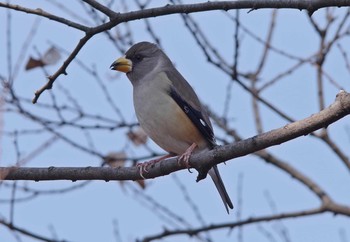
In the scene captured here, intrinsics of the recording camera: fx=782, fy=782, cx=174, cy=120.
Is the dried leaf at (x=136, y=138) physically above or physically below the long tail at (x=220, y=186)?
above

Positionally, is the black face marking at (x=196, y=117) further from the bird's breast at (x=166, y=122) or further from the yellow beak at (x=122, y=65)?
the yellow beak at (x=122, y=65)

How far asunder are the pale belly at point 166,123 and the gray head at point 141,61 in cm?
60

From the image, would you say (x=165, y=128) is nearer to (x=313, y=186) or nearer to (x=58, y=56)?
(x=58, y=56)

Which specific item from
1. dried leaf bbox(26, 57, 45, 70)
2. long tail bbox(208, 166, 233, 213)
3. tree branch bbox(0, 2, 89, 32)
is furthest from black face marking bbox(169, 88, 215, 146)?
tree branch bbox(0, 2, 89, 32)

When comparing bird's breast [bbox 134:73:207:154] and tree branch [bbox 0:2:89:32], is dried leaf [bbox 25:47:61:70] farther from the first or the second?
tree branch [bbox 0:2:89:32]

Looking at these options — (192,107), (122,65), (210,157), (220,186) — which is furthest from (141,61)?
(210,157)

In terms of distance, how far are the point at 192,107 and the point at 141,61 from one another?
108 cm

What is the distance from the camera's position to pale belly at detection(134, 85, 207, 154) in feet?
22.0

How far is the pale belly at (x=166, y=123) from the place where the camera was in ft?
22.0

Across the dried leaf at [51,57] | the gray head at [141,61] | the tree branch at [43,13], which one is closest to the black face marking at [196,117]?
the gray head at [141,61]

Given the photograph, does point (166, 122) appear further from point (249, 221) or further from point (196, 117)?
point (249, 221)

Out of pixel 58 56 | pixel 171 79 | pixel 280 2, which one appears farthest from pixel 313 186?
pixel 280 2

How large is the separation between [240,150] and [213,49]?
4.05 m

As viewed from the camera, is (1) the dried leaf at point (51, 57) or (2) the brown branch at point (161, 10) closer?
(2) the brown branch at point (161, 10)
